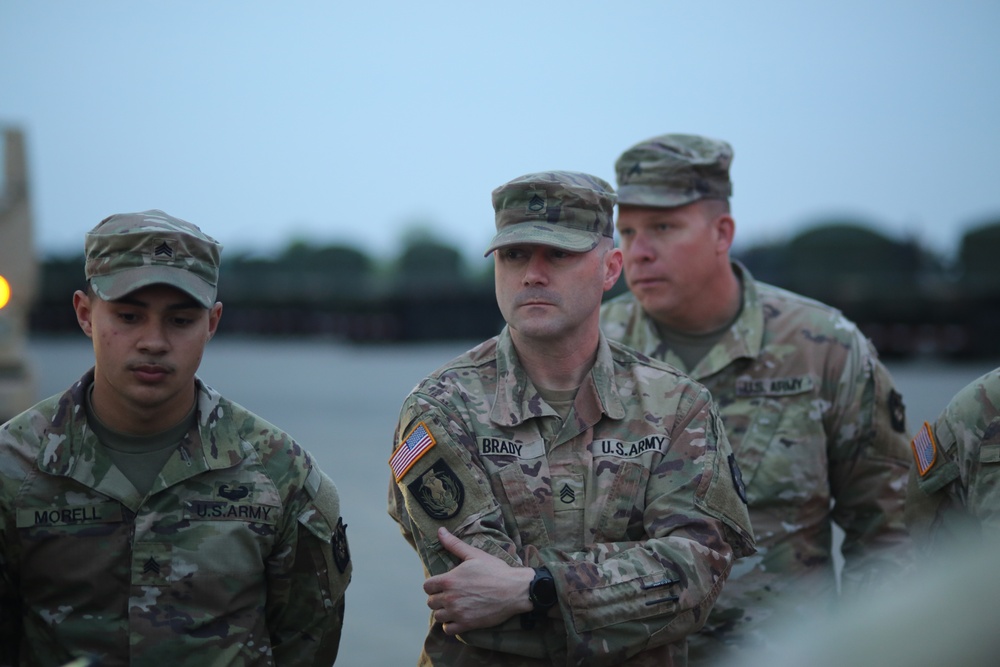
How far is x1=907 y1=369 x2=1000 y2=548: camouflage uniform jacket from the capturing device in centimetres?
276

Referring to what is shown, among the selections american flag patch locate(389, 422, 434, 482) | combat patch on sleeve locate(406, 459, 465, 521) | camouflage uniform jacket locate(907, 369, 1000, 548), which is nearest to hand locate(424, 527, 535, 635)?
combat patch on sleeve locate(406, 459, 465, 521)

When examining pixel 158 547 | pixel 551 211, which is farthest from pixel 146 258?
pixel 551 211

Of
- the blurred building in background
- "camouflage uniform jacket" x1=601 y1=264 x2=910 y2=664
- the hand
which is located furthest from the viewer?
the blurred building in background

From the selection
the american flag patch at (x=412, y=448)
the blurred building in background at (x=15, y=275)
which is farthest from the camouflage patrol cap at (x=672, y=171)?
the blurred building in background at (x=15, y=275)

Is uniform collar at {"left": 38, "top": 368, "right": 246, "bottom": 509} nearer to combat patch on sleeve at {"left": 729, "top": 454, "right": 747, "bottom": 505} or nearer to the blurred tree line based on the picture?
combat patch on sleeve at {"left": 729, "top": 454, "right": 747, "bottom": 505}

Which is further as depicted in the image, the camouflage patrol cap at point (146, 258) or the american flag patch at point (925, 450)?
the american flag patch at point (925, 450)

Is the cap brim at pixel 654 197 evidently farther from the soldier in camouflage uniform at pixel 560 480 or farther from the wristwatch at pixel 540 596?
the wristwatch at pixel 540 596

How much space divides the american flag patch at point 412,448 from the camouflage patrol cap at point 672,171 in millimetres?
1339

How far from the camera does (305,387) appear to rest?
14.8 metres

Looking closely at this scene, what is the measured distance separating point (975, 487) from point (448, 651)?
1.37m

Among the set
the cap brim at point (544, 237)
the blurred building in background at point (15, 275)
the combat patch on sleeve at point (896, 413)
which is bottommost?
the combat patch on sleeve at point (896, 413)

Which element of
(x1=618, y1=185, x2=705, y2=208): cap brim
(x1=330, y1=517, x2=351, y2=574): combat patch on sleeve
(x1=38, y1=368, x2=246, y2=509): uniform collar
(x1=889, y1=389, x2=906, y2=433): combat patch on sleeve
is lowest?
(x1=889, y1=389, x2=906, y2=433): combat patch on sleeve

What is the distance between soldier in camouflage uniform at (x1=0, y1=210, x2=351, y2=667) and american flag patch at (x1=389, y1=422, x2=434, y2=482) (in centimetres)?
20

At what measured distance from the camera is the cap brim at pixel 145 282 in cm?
248
